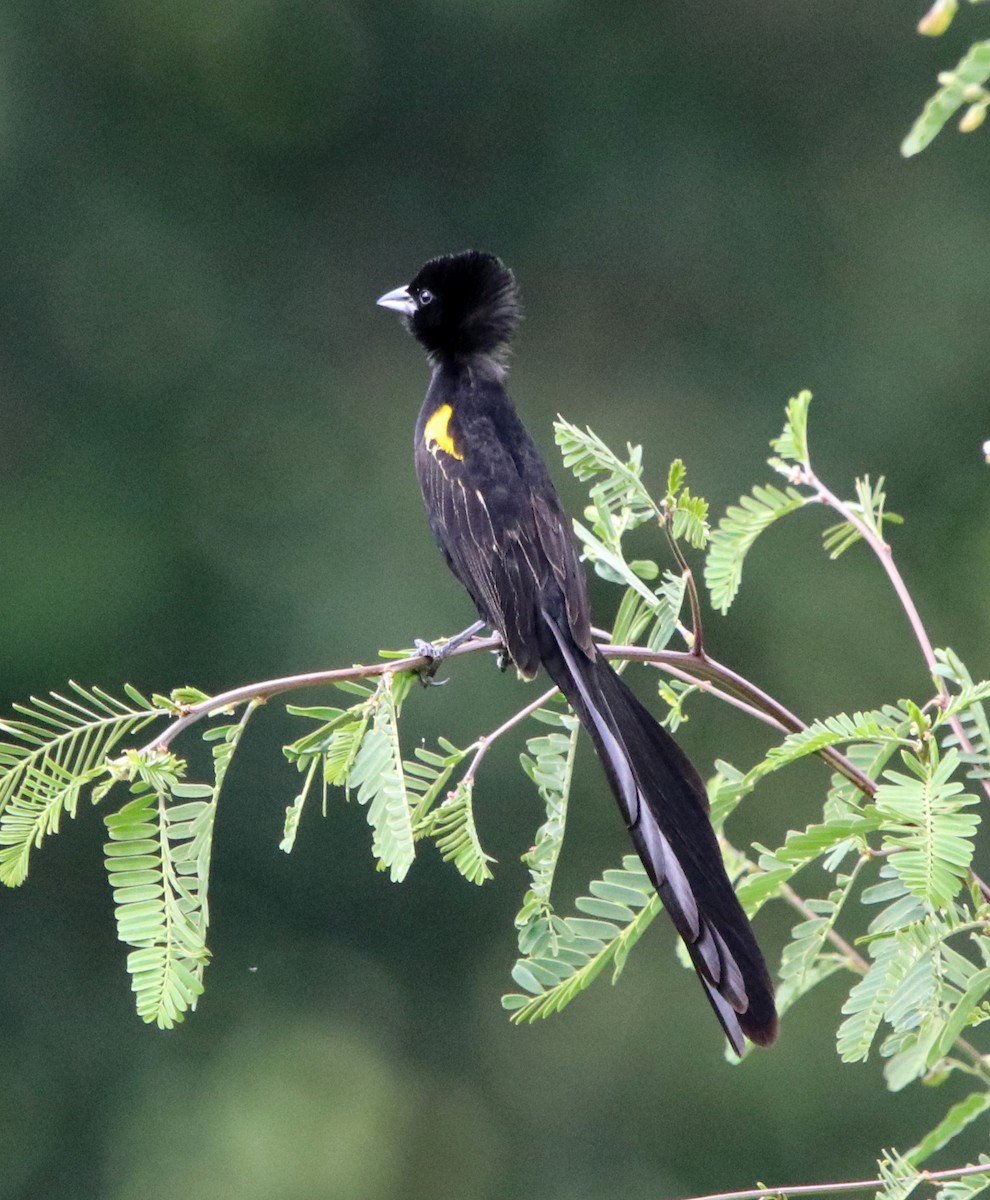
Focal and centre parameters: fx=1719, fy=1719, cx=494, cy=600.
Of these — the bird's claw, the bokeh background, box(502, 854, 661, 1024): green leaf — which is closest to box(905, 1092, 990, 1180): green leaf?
box(502, 854, 661, 1024): green leaf

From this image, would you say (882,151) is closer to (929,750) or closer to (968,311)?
(968,311)

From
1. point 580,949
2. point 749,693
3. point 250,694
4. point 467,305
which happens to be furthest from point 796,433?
point 467,305

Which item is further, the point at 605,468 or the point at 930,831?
the point at 605,468

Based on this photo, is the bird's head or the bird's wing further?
the bird's head

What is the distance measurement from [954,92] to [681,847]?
1.00 meters

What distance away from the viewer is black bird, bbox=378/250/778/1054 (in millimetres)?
1839

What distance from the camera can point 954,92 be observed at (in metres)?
1.15

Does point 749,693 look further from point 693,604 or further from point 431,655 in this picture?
point 431,655

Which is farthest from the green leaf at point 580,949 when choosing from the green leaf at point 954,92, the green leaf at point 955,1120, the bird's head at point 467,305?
the bird's head at point 467,305

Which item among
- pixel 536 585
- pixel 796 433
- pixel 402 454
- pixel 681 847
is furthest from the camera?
pixel 402 454

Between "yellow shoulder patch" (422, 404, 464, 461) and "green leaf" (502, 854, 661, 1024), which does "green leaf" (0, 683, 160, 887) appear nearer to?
"green leaf" (502, 854, 661, 1024)

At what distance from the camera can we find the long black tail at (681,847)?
5.87 feet

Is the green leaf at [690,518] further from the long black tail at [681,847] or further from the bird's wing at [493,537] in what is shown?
the bird's wing at [493,537]

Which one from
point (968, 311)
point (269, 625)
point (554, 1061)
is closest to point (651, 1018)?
point (554, 1061)
